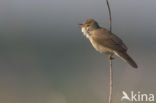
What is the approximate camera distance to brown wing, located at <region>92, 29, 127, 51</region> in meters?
4.38

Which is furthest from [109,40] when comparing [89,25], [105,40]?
[89,25]

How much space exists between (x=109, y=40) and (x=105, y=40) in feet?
0.16

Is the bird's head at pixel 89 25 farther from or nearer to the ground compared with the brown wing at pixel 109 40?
farther from the ground

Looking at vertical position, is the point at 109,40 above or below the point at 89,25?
below

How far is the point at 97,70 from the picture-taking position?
10.4 metres

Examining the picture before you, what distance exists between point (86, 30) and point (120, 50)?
0.36 metres

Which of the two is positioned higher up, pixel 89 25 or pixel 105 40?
pixel 89 25

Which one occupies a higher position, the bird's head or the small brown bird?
the bird's head

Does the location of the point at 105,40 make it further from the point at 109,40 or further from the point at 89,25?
the point at 89,25

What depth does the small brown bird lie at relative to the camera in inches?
173

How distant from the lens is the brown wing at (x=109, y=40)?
4.38 m

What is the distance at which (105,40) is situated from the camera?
14.6 feet

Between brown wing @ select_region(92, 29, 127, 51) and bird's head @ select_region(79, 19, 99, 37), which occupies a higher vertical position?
bird's head @ select_region(79, 19, 99, 37)

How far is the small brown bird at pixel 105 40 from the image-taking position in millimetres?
4398
